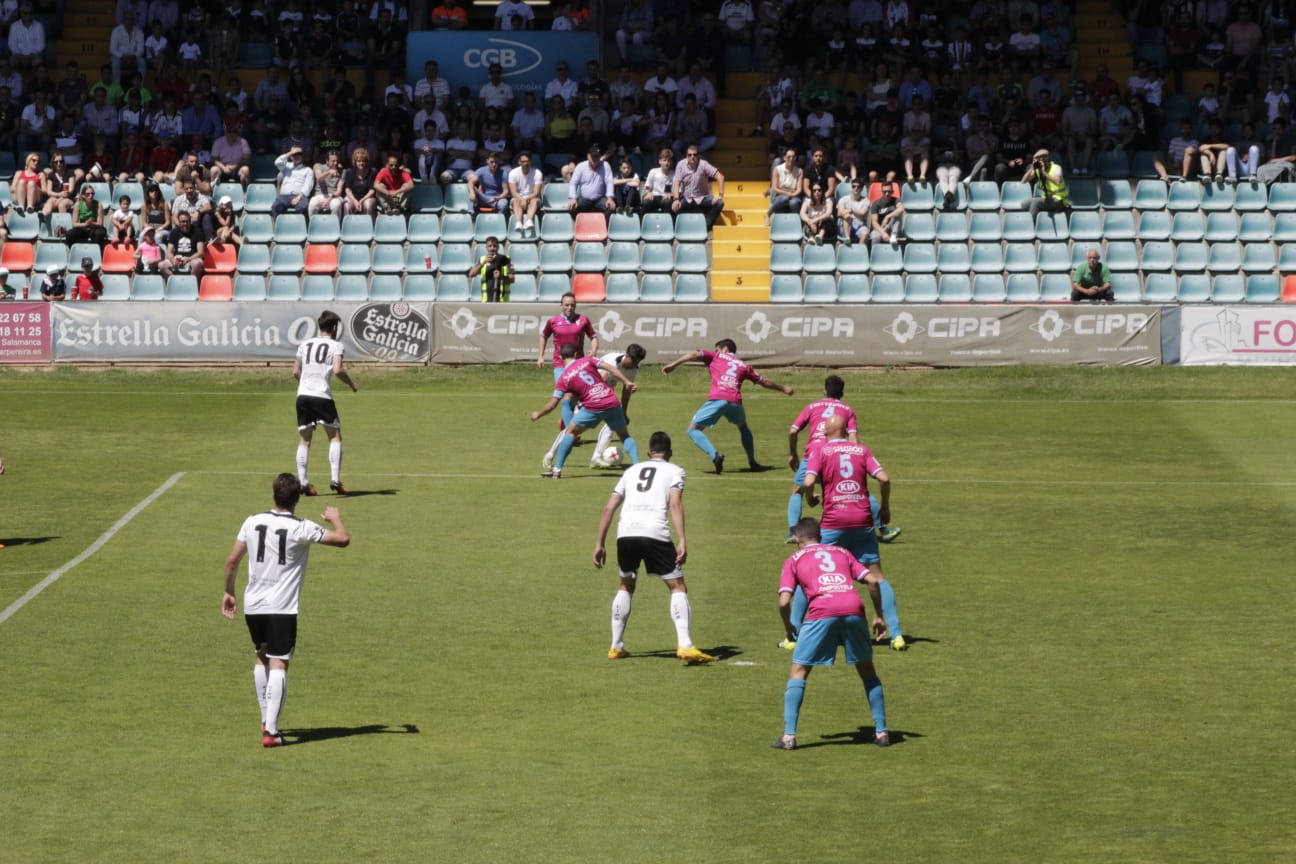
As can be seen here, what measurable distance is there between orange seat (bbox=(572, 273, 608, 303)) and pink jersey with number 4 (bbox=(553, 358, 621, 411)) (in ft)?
41.5

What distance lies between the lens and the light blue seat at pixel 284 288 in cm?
3934

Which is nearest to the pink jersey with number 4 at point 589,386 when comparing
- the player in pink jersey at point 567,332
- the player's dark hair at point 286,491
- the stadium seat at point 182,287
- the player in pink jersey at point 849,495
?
the player in pink jersey at point 567,332

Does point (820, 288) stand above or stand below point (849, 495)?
above

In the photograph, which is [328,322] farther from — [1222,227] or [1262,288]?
[1222,227]

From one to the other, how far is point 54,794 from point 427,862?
3.20 meters

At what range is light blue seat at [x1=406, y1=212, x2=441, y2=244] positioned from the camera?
132 feet

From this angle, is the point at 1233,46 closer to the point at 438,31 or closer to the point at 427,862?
the point at 438,31

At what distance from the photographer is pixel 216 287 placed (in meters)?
39.7

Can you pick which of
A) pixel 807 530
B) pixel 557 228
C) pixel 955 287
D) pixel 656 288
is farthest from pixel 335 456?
pixel 955 287

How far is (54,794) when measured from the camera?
541 inches

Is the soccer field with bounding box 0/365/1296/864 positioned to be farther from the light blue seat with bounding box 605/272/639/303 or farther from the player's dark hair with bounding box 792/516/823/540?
the light blue seat with bounding box 605/272/639/303

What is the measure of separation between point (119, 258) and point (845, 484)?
2641 cm

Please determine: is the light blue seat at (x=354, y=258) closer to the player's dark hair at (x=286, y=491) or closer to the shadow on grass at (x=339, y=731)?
the shadow on grass at (x=339, y=731)

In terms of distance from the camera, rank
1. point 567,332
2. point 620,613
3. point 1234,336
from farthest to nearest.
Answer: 1. point 1234,336
2. point 567,332
3. point 620,613
